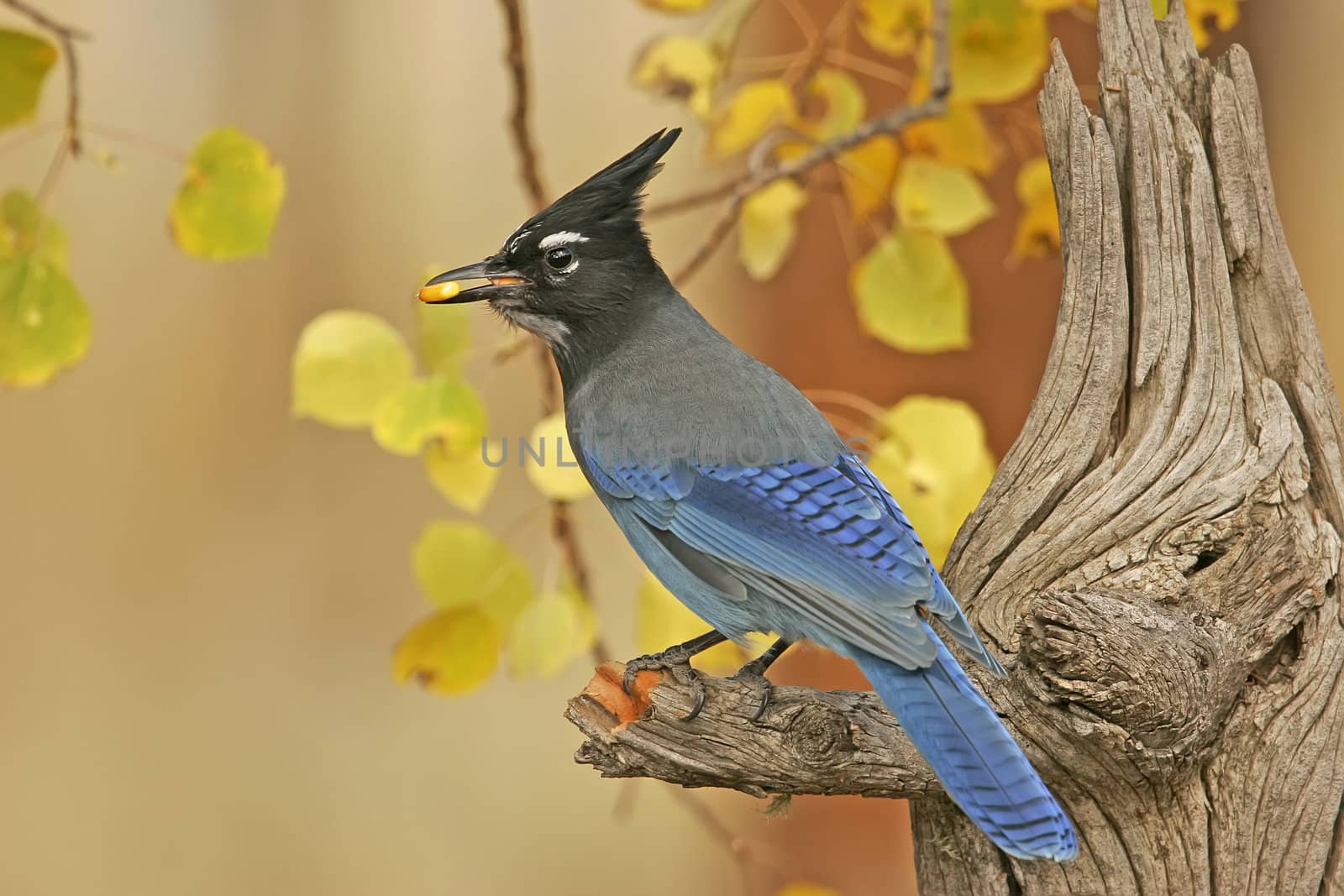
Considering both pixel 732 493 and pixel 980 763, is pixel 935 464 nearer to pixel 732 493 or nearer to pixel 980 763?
pixel 732 493

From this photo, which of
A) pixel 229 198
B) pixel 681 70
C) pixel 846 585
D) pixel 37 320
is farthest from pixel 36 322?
pixel 846 585

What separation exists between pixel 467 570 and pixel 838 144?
0.97 meters

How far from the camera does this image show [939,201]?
229 cm

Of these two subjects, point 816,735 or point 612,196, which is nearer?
point 816,735

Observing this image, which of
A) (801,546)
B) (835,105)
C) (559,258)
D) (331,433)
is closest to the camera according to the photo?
(801,546)

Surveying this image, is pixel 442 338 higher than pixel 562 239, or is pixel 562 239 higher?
pixel 562 239

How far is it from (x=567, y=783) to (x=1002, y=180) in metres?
2.29

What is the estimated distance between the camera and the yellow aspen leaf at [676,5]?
87.2 inches

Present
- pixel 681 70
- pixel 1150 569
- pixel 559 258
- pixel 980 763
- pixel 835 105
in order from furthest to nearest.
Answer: pixel 835 105, pixel 681 70, pixel 559 258, pixel 1150 569, pixel 980 763

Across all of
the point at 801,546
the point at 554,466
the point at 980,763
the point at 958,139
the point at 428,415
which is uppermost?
the point at 958,139

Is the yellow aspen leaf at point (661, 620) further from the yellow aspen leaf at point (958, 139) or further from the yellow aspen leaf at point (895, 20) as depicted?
the yellow aspen leaf at point (895, 20)

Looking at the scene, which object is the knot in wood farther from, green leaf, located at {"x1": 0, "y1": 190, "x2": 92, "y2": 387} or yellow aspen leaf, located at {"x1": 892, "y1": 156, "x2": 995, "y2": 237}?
green leaf, located at {"x1": 0, "y1": 190, "x2": 92, "y2": 387}

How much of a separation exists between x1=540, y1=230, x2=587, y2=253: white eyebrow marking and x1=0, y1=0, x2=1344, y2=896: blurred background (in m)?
1.57

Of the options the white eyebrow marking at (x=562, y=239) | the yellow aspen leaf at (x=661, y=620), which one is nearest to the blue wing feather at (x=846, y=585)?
the yellow aspen leaf at (x=661, y=620)
